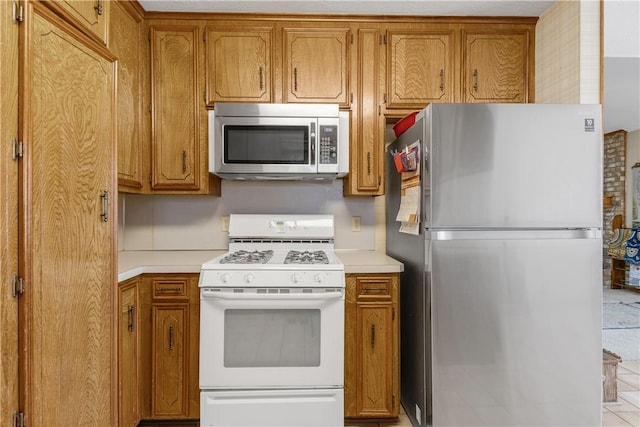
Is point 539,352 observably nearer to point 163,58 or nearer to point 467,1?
point 467,1

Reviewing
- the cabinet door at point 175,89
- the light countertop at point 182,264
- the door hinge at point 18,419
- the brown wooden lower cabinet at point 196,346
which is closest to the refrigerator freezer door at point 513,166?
the light countertop at point 182,264

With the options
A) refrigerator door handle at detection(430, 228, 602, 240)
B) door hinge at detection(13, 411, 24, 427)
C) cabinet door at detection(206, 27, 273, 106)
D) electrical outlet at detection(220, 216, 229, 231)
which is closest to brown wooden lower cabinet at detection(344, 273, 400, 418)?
refrigerator door handle at detection(430, 228, 602, 240)

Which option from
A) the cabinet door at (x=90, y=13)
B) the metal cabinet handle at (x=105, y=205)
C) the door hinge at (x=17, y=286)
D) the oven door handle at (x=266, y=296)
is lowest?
the oven door handle at (x=266, y=296)

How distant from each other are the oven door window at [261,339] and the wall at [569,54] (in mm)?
1833

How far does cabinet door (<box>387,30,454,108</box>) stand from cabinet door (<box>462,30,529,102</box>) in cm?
11

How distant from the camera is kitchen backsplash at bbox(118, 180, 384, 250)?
8.88 ft

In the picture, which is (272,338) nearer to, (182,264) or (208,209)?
(182,264)

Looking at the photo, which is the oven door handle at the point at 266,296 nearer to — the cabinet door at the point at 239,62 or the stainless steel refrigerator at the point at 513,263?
the stainless steel refrigerator at the point at 513,263

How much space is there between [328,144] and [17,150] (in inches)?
57.7

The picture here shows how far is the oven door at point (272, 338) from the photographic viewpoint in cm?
198

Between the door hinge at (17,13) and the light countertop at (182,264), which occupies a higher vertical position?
the door hinge at (17,13)

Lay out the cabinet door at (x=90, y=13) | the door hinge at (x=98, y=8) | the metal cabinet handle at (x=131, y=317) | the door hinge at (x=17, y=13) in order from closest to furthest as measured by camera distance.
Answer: the door hinge at (x=17, y=13) → the cabinet door at (x=90, y=13) → the door hinge at (x=98, y=8) → the metal cabinet handle at (x=131, y=317)

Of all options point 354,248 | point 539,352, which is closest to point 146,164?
point 354,248

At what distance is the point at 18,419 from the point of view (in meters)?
1.21
